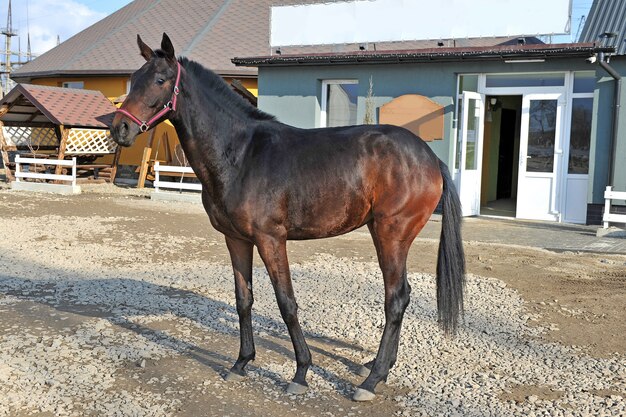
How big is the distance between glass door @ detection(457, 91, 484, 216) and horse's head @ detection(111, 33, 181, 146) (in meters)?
10.2

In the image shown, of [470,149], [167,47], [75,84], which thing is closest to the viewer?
[167,47]

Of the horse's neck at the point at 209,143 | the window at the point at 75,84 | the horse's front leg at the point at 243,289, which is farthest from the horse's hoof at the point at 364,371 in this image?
the window at the point at 75,84

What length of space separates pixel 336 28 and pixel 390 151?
11.9 metres

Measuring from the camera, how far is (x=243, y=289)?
469 cm

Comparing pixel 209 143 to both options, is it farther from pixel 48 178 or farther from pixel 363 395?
pixel 48 178

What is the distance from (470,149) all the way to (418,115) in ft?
4.43

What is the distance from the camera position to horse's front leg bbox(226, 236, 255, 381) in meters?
4.62

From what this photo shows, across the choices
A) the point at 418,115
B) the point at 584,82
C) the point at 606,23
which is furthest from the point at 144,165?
the point at 606,23

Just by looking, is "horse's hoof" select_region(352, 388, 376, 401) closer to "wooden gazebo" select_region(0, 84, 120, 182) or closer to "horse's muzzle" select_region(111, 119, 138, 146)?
"horse's muzzle" select_region(111, 119, 138, 146)

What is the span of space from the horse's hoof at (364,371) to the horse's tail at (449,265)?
0.64 meters

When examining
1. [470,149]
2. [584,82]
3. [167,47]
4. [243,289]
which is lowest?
[243,289]

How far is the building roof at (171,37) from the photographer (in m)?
21.7

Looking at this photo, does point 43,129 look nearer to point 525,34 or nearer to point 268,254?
point 525,34

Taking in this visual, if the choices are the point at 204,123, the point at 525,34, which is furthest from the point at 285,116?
the point at 204,123
